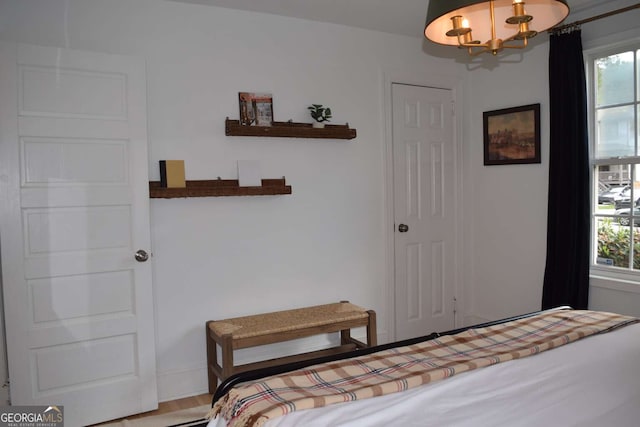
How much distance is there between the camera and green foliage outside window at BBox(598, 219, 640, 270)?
3.33 metres

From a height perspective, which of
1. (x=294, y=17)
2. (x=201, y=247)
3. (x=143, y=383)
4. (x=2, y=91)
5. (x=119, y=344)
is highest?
(x=294, y=17)

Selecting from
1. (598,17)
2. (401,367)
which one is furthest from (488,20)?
(598,17)


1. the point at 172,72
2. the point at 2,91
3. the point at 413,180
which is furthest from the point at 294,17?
the point at 2,91

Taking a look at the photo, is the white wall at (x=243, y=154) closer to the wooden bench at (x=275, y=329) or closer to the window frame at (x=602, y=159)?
the wooden bench at (x=275, y=329)

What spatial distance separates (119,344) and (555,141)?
3305mm

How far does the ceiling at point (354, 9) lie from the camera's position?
3.27m

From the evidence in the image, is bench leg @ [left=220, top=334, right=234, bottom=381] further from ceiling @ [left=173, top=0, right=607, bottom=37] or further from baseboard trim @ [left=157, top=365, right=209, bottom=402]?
ceiling @ [left=173, top=0, right=607, bottom=37]

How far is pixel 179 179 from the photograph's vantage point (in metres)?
3.09

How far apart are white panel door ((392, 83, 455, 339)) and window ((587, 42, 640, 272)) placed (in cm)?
117

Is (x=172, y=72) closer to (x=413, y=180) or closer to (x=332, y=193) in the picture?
(x=332, y=193)

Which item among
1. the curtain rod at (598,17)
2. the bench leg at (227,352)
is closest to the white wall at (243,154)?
the bench leg at (227,352)

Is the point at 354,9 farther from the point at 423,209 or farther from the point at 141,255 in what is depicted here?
the point at 141,255

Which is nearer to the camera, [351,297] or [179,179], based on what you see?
[179,179]

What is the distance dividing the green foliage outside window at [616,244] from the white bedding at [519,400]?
68.0 inches
